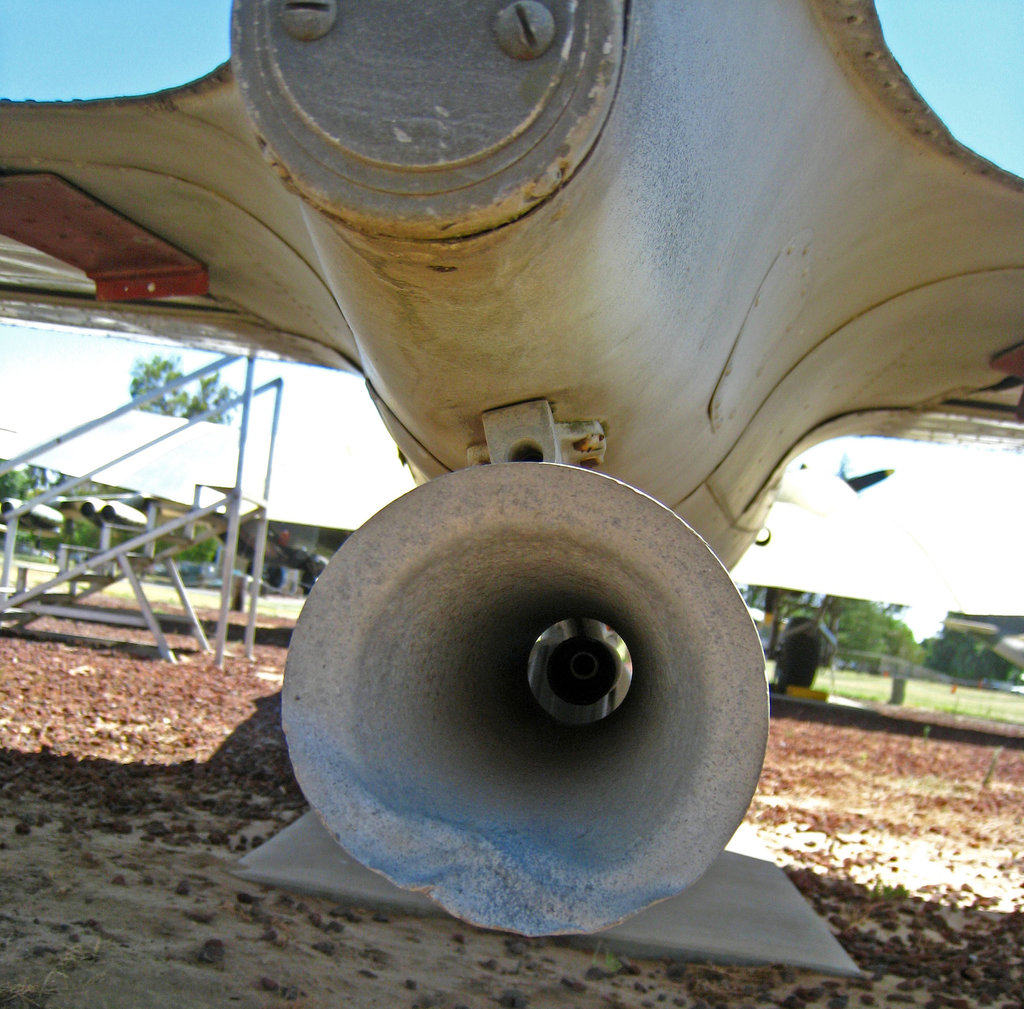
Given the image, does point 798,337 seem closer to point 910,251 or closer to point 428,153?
point 910,251

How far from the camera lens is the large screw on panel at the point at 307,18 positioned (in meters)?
1.54

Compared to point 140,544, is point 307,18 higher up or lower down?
higher up

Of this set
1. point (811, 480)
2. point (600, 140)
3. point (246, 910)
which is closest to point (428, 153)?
point (600, 140)

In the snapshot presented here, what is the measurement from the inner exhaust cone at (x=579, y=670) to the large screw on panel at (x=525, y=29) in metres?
2.33

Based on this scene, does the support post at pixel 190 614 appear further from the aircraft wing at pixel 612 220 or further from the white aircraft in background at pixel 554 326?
the white aircraft in background at pixel 554 326

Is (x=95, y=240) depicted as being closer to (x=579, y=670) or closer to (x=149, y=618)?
(x=579, y=670)

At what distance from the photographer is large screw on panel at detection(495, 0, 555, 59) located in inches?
58.9

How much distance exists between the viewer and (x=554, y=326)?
2.03m

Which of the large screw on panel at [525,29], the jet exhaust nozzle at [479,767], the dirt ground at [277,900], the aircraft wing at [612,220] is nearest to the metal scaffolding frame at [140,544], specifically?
the dirt ground at [277,900]

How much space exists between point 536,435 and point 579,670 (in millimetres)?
1674

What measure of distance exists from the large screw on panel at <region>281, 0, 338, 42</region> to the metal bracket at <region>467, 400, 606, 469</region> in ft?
3.01

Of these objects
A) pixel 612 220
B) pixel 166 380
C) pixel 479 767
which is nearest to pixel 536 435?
pixel 612 220

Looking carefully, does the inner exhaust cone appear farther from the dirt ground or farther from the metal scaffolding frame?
the metal scaffolding frame

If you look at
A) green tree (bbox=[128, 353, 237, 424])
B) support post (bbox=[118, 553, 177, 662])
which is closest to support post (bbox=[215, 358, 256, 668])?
support post (bbox=[118, 553, 177, 662])
